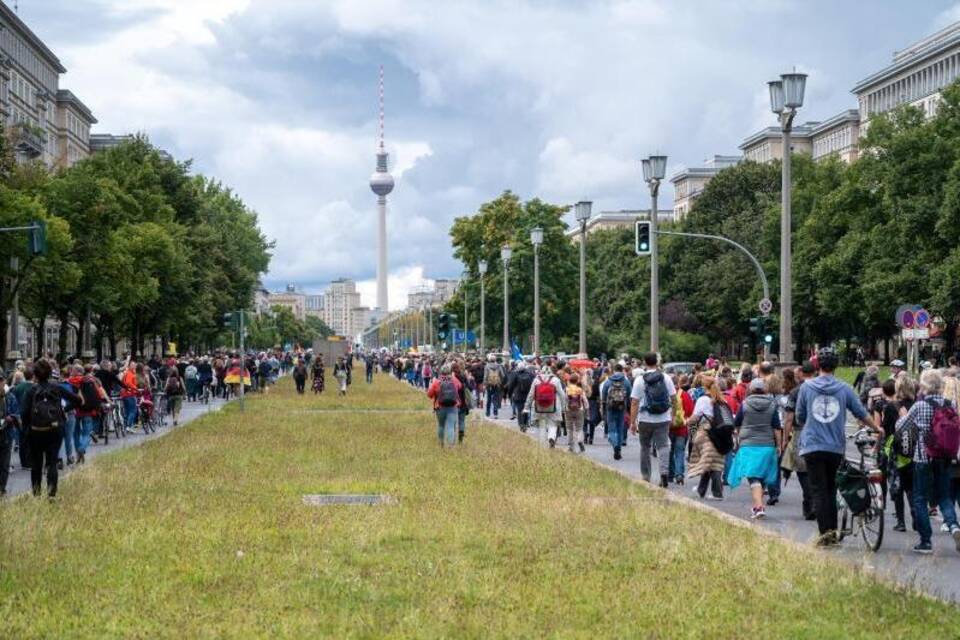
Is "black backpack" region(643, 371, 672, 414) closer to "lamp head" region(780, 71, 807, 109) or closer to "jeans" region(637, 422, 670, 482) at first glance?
"jeans" region(637, 422, 670, 482)

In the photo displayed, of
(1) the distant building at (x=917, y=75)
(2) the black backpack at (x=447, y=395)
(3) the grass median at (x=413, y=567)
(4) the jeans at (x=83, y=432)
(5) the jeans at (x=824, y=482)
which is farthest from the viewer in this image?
(1) the distant building at (x=917, y=75)

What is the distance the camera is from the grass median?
391 inches

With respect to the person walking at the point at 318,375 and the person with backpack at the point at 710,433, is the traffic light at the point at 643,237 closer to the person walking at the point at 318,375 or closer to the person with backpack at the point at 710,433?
the person with backpack at the point at 710,433

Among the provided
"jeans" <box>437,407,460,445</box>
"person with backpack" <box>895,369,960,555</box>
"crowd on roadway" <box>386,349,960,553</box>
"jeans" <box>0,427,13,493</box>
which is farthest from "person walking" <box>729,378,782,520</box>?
"jeans" <box>437,407,460,445</box>

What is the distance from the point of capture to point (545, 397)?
2912cm

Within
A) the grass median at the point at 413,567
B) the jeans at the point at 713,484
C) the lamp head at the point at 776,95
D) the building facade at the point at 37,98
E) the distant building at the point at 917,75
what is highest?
the distant building at the point at 917,75

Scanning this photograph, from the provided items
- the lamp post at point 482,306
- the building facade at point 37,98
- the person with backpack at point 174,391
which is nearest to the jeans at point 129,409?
the person with backpack at point 174,391

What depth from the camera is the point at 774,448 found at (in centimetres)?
1811

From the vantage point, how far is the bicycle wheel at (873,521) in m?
14.3

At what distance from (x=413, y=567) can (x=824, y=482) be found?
4032mm

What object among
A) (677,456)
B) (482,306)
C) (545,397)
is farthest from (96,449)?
(482,306)

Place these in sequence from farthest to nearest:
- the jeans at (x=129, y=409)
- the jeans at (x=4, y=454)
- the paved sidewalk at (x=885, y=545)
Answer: the jeans at (x=129, y=409), the jeans at (x=4, y=454), the paved sidewalk at (x=885, y=545)

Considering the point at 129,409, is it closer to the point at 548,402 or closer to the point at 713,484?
the point at 548,402

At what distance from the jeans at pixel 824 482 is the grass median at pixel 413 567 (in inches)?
18.7
